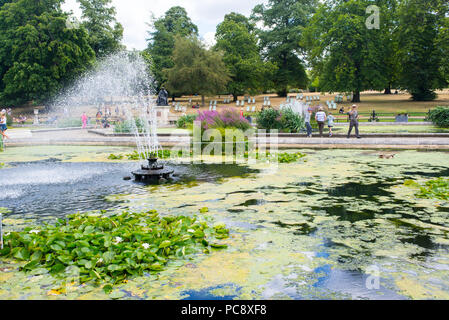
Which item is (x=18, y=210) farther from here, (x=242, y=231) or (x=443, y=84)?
(x=443, y=84)

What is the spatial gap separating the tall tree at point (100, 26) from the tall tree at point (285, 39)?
890 inches

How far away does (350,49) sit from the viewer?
4759 cm

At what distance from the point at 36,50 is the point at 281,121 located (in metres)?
37.8

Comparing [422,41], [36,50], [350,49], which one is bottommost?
[350,49]

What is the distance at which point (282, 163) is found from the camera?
538 inches

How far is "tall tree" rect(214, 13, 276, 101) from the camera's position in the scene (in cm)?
6041

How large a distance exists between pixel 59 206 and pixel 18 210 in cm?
75

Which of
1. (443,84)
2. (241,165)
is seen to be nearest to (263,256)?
(241,165)

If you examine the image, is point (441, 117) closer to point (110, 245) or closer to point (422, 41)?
point (422, 41)

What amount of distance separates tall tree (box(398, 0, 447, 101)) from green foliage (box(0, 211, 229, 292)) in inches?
1755

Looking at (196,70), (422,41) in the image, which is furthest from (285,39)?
(422,41)

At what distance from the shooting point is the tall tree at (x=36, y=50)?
159 ft

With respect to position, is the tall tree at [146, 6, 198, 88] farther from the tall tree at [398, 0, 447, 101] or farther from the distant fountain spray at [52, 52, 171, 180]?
the tall tree at [398, 0, 447, 101]

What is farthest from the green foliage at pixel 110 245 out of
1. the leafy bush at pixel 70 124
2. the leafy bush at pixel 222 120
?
the leafy bush at pixel 70 124
